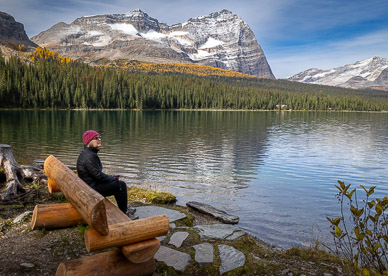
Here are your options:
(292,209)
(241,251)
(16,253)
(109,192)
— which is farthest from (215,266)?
(292,209)

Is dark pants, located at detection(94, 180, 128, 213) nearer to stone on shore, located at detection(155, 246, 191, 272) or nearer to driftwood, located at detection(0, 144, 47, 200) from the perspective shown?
stone on shore, located at detection(155, 246, 191, 272)

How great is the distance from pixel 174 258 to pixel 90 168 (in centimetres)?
303

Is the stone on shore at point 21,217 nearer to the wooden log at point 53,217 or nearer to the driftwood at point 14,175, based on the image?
the wooden log at point 53,217

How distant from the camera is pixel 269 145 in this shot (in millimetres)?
36750

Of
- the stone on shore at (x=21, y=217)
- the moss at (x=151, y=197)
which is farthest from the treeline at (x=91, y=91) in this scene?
the stone on shore at (x=21, y=217)

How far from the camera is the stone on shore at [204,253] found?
22.0ft

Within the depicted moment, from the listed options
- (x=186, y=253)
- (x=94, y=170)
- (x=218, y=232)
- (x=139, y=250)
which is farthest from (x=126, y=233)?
(x=218, y=232)

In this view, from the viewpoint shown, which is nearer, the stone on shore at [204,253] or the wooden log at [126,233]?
the wooden log at [126,233]

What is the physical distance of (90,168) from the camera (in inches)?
295

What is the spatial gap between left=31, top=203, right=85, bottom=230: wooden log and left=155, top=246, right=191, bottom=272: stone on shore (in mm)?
2339

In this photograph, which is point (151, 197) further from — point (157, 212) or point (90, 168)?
point (90, 168)

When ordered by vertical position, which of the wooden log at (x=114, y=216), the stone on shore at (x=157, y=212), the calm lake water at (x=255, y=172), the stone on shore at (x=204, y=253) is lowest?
the calm lake water at (x=255, y=172)

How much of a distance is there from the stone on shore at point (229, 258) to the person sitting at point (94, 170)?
314 centimetres

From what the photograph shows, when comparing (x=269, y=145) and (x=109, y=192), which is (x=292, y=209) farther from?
(x=269, y=145)
